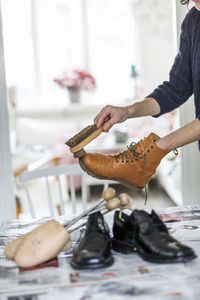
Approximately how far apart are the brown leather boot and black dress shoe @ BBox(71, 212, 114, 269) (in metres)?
0.29

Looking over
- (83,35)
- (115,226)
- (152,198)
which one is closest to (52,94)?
(83,35)

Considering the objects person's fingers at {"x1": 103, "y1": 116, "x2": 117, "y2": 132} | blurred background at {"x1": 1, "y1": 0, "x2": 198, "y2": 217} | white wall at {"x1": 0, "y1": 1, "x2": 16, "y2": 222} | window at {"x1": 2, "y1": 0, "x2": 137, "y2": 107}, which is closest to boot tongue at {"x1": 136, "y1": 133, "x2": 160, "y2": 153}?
person's fingers at {"x1": 103, "y1": 116, "x2": 117, "y2": 132}

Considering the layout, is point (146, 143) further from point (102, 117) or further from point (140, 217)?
point (140, 217)

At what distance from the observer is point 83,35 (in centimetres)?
587

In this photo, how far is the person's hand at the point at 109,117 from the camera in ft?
4.37

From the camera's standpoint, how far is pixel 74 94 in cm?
554

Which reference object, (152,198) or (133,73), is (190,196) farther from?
(133,73)

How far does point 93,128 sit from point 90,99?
187 inches

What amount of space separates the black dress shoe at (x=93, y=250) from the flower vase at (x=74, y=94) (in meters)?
4.56

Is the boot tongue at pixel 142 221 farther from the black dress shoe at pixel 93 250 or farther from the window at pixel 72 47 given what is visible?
the window at pixel 72 47

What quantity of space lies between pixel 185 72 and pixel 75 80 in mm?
3799

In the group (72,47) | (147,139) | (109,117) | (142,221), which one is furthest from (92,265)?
(72,47)

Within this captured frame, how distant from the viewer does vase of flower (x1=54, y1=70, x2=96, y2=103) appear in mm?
5340

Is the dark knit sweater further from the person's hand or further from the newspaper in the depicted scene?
the newspaper
